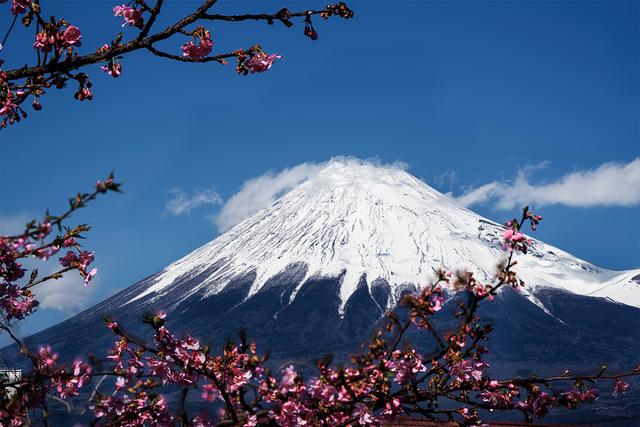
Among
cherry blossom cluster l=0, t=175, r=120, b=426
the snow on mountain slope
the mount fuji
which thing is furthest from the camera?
the snow on mountain slope

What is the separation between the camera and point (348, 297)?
559ft

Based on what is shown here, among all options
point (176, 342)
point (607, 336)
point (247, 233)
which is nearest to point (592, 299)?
point (607, 336)

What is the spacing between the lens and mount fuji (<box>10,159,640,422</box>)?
148 meters

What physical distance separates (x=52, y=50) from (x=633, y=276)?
Result: 208028 mm

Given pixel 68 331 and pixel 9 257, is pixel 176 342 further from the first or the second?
pixel 68 331

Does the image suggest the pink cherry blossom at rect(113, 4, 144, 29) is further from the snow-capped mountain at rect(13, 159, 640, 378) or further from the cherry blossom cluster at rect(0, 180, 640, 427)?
the snow-capped mountain at rect(13, 159, 640, 378)

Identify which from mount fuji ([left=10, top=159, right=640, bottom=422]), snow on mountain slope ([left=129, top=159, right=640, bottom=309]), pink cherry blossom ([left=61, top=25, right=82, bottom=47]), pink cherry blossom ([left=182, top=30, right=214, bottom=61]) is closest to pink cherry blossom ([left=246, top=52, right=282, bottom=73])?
pink cherry blossom ([left=182, top=30, right=214, bottom=61])

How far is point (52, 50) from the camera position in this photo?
274 cm

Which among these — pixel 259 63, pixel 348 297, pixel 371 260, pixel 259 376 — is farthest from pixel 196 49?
pixel 371 260

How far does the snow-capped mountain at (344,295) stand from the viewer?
150m

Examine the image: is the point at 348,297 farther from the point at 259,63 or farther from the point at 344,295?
the point at 259,63

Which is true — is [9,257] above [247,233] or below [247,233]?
below

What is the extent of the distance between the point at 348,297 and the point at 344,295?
2.01 m

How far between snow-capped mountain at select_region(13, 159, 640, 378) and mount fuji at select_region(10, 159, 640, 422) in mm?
298
